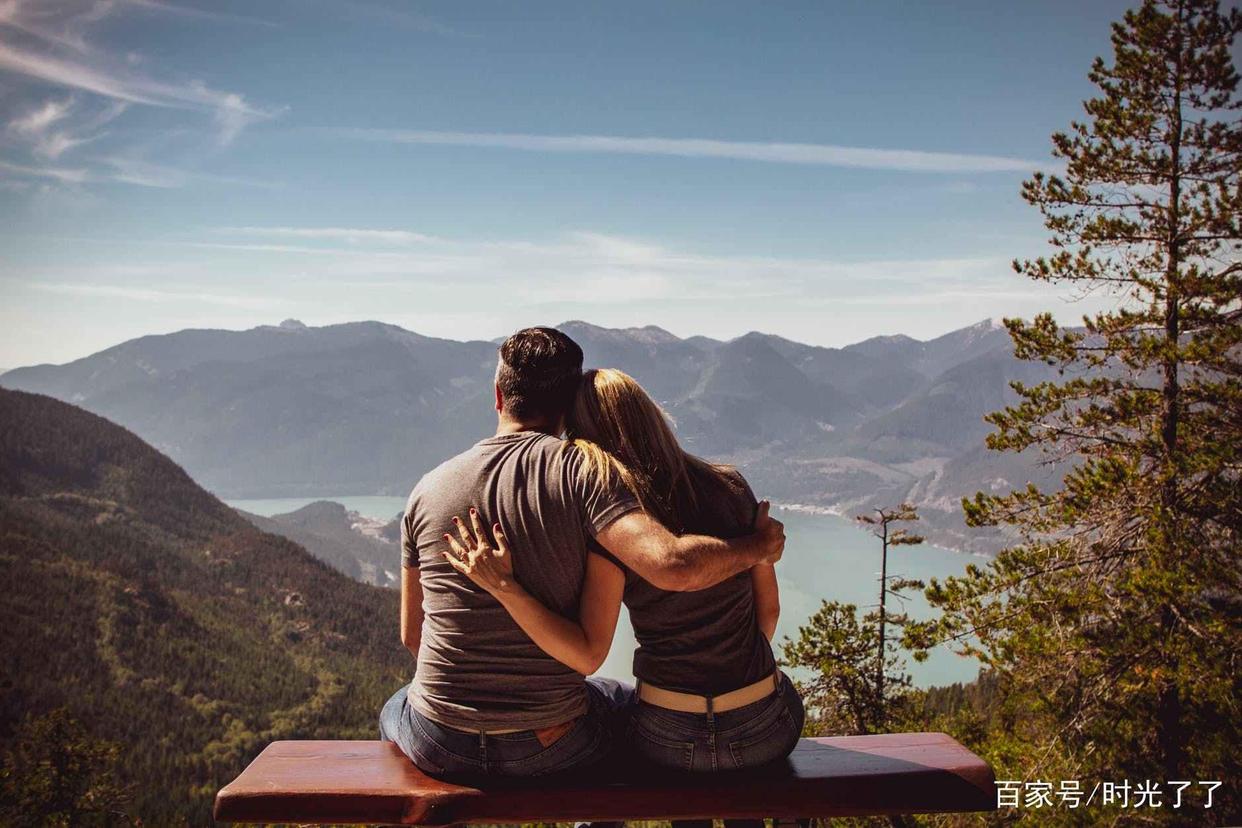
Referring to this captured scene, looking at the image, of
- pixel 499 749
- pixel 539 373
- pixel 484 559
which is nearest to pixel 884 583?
pixel 499 749

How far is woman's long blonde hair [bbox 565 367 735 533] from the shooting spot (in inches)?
98.8

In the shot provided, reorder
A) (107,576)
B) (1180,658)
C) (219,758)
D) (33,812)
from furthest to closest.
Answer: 1. (107,576)
2. (219,758)
3. (33,812)
4. (1180,658)

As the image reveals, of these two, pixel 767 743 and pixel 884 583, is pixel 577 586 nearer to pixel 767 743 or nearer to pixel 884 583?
pixel 767 743

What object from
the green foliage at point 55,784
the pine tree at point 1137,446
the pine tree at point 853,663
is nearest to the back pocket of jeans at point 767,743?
the pine tree at point 1137,446

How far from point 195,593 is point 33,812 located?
3596 inches

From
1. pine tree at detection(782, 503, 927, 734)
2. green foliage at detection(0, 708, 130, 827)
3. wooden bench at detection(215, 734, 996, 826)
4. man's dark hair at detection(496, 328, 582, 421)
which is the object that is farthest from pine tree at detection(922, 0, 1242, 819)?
green foliage at detection(0, 708, 130, 827)

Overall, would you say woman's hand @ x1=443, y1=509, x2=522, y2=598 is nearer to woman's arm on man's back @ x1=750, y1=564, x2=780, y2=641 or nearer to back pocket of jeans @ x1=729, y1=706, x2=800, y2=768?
woman's arm on man's back @ x1=750, y1=564, x2=780, y2=641

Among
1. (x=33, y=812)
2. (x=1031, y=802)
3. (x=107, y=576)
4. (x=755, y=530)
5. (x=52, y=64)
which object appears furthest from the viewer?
(x=52, y=64)

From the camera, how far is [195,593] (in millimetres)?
111000

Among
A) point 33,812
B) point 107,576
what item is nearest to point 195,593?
point 107,576

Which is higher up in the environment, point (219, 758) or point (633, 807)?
point (633, 807)

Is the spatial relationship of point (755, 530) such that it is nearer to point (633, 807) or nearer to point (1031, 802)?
point (633, 807)

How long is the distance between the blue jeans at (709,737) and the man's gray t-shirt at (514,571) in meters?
0.25

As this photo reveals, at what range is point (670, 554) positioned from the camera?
2.31 metres
